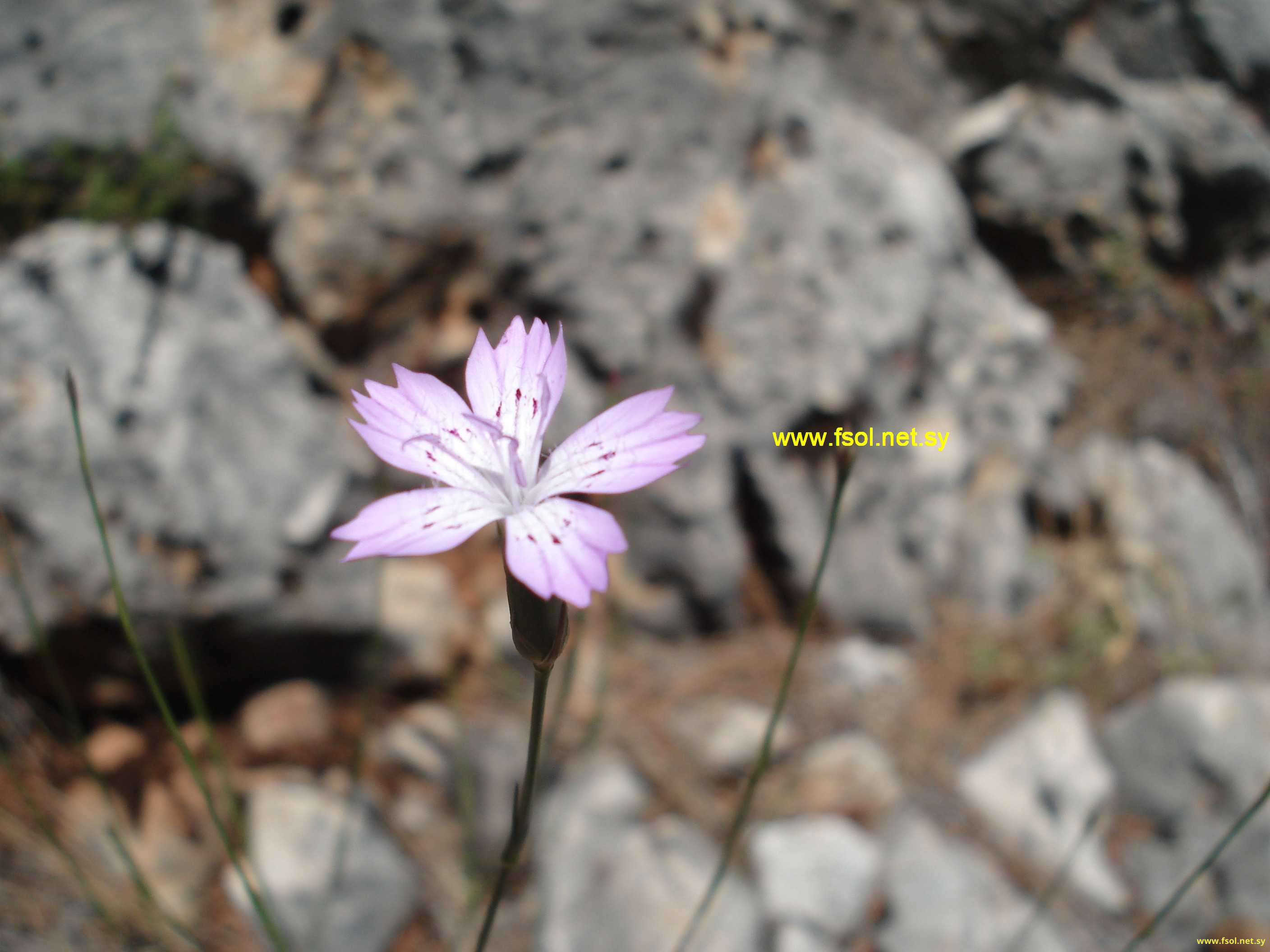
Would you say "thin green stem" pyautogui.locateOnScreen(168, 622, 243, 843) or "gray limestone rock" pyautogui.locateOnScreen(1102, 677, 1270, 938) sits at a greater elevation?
"thin green stem" pyautogui.locateOnScreen(168, 622, 243, 843)

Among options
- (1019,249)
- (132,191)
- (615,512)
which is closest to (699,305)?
(615,512)

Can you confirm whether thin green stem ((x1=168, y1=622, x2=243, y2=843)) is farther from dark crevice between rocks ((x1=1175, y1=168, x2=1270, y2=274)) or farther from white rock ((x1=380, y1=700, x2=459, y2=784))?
dark crevice between rocks ((x1=1175, y1=168, x2=1270, y2=274))

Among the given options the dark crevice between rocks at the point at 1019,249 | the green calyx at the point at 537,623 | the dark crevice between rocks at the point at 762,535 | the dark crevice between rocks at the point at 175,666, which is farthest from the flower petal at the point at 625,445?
the dark crevice between rocks at the point at 1019,249

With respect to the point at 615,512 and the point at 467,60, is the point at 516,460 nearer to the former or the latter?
the point at 615,512

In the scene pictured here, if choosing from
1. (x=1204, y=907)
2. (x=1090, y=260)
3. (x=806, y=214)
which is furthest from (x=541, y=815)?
(x=1090, y=260)

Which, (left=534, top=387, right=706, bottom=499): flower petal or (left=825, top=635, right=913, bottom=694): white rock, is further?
(left=825, top=635, right=913, bottom=694): white rock

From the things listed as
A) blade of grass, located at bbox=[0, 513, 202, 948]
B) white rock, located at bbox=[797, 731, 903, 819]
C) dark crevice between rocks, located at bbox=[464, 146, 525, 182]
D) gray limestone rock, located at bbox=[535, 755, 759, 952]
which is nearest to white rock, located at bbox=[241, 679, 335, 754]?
blade of grass, located at bbox=[0, 513, 202, 948]
